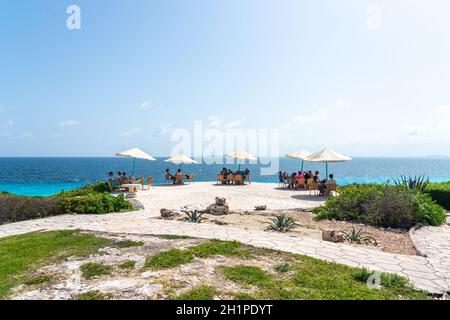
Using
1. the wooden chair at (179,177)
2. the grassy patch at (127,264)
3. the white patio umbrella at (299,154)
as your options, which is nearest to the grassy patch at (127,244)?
the grassy patch at (127,264)

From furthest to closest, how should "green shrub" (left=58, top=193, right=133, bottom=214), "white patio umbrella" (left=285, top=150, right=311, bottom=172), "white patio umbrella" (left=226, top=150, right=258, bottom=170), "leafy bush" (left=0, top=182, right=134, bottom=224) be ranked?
"white patio umbrella" (left=226, top=150, right=258, bottom=170) → "white patio umbrella" (left=285, top=150, right=311, bottom=172) → "green shrub" (left=58, top=193, right=133, bottom=214) → "leafy bush" (left=0, top=182, right=134, bottom=224)

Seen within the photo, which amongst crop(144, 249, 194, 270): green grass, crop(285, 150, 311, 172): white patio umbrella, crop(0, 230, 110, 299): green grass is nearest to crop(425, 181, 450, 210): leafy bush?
crop(285, 150, 311, 172): white patio umbrella

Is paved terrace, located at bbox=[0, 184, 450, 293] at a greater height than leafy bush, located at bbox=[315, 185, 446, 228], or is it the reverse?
leafy bush, located at bbox=[315, 185, 446, 228]

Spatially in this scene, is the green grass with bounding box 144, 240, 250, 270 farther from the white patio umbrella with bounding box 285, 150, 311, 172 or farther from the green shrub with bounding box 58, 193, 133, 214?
the white patio umbrella with bounding box 285, 150, 311, 172

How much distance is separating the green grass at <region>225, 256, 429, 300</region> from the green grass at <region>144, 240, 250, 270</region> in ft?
2.30

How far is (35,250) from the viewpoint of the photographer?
20.1ft

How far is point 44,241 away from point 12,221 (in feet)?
13.8

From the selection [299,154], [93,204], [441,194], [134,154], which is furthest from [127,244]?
[299,154]

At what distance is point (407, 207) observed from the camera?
9641mm

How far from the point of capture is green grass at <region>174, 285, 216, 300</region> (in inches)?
149

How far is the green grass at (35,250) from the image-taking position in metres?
4.84

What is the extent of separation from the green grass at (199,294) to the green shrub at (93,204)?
7.85 m

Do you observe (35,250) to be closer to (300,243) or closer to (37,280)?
(37,280)

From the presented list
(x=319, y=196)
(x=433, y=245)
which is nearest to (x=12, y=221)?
(x=433, y=245)
